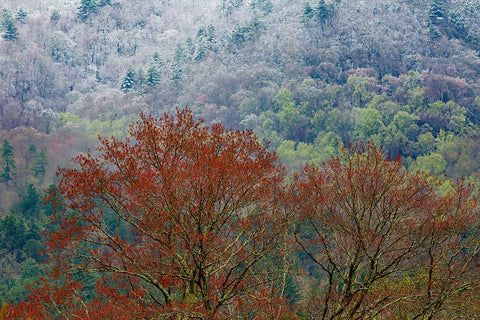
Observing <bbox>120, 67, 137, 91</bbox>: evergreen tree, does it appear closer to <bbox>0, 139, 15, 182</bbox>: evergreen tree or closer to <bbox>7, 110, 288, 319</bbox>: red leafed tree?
<bbox>0, 139, 15, 182</bbox>: evergreen tree

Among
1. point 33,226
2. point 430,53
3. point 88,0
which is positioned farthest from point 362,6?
point 33,226

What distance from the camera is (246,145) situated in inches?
398

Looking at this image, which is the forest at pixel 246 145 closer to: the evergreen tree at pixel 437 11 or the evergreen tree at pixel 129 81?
the evergreen tree at pixel 129 81

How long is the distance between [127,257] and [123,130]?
58598mm

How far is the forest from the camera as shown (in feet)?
31.9

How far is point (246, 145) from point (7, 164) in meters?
37.3

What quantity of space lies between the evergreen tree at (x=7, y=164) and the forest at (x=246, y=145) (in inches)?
7.4

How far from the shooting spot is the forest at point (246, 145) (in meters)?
9.72

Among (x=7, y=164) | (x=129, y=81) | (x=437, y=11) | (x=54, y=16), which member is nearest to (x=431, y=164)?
(x=437, y=11)

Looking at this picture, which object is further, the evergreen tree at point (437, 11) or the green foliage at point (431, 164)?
the evergreen tree at point (437, 11)

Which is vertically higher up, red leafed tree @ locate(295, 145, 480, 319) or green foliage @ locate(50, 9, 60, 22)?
green foliage @ locate(50, 9, 60, 22)

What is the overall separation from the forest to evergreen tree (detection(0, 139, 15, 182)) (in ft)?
0.61

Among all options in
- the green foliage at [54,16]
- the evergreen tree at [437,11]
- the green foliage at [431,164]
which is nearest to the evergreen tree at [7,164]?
the green foliage at [431,164]

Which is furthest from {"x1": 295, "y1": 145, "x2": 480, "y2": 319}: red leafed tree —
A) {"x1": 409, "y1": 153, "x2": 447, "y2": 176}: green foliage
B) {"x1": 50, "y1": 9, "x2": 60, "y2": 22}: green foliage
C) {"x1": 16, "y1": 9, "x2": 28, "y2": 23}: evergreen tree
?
{"x1": 50, "y1": 9, "x2": 60, "y2": 22}: green foliage
